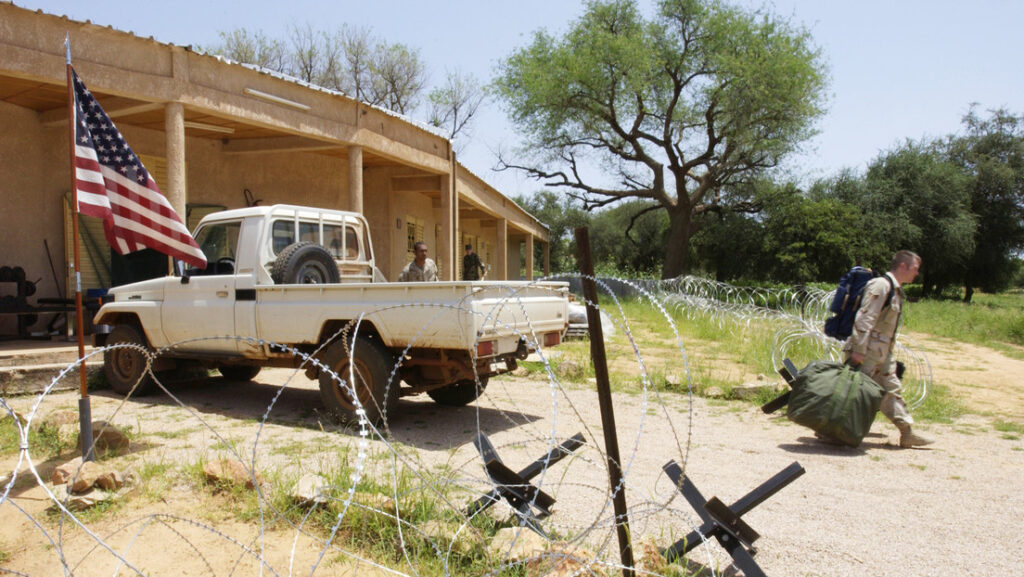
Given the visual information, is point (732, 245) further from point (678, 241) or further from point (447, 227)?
point (447, 227)

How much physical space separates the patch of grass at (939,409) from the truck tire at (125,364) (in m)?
8.62

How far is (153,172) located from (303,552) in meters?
10.4

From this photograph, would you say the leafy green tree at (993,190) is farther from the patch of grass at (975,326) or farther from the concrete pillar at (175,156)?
the concrete pillar at (175,156)

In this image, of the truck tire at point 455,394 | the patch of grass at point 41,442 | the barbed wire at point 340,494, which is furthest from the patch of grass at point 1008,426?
the patch of grass at point 41,442

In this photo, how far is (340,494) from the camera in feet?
13.3

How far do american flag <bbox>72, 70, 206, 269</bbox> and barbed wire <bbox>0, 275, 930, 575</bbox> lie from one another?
114 centimetres

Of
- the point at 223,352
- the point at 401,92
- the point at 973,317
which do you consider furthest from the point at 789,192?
the point at 223,352

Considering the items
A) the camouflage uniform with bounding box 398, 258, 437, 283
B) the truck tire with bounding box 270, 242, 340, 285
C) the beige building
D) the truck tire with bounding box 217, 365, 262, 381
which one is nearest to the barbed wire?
the truck tire with bounding box 270, 242, 340, 285

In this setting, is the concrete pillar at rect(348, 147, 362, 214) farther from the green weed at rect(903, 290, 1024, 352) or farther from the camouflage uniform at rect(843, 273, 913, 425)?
the green weed at rect(903, 290, 1024, 352)

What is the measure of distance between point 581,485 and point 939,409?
6.12m

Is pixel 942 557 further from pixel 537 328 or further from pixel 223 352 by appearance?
pixel 223 352

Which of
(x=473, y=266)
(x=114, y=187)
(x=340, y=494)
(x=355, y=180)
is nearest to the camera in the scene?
(x=340, y=494)

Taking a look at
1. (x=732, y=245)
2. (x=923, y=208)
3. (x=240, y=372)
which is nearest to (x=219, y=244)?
(x=240, y=372)

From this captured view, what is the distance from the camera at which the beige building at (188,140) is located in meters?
9.08
